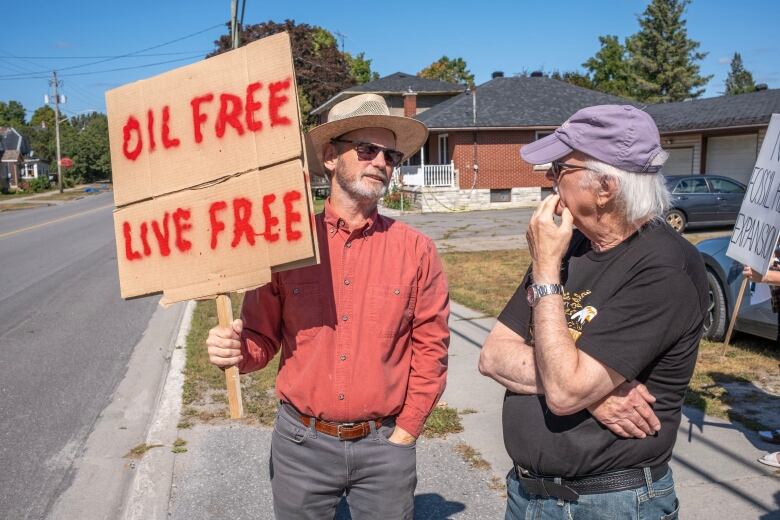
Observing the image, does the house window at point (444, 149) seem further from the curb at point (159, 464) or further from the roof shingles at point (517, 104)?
the curb at point (159, 464)

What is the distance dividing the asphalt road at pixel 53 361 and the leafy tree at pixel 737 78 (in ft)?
268

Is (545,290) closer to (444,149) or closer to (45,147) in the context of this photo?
(444,149)

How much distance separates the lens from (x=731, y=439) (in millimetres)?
4848

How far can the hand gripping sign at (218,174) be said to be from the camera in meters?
2.23

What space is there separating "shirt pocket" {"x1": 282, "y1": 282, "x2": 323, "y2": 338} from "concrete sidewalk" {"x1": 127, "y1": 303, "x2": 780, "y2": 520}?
171 centimetres

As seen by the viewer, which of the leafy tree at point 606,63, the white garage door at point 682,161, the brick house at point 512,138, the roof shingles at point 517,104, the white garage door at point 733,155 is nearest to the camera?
the white garage door at point 733,155

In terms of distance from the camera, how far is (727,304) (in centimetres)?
706

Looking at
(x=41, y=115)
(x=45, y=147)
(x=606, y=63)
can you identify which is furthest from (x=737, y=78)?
(x=41, y=115)

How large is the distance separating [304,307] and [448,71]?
Answer: 78543mm

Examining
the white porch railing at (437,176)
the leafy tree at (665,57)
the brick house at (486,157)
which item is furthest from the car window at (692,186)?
the leafy tree at (665,57)

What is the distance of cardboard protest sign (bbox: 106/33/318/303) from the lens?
2.23 meters

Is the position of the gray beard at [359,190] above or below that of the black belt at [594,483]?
above

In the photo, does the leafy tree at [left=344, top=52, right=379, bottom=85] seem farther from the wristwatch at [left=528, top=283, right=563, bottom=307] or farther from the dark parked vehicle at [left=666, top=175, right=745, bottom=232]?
the wristwatch at [left=528, top=283, right=563, bottom=307]

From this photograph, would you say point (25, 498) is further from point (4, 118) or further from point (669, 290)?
point (4, 118)
